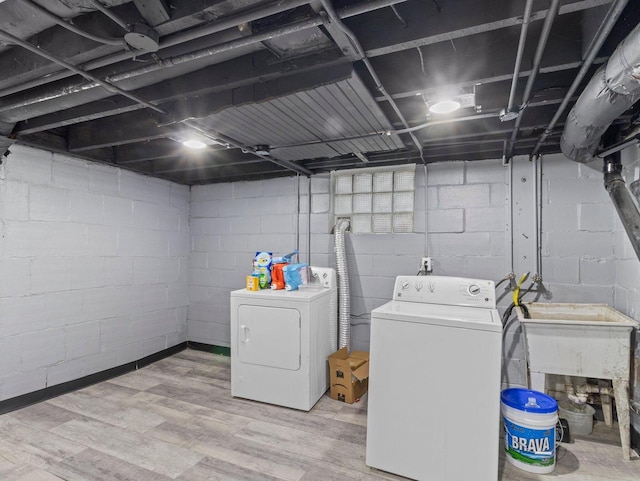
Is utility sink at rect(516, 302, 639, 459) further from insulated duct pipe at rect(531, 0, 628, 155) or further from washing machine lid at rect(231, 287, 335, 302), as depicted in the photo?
washing machine lid at rect(231, 287, 335, 302)

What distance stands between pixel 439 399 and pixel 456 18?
1765 mm

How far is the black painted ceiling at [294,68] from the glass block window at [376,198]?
22.3 inches

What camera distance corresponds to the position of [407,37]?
4.48ft

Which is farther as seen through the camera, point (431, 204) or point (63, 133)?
point (431, 204)

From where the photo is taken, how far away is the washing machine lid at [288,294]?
274 centimetres

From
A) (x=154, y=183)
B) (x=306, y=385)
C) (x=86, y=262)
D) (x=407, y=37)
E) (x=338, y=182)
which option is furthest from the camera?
(x=154, y=183)

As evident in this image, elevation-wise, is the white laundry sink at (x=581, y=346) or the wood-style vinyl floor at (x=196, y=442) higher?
the white laundry sink at (x=581, y=346)

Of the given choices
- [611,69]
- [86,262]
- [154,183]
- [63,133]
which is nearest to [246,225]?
[154,183]

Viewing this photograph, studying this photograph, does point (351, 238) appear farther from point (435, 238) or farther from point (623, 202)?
point (623, 202)

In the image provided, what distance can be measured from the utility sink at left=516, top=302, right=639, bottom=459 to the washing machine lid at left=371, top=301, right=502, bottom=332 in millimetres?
399

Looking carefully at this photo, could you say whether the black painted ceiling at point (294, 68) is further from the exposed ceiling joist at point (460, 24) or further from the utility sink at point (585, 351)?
the utility sink at point (585, 351)

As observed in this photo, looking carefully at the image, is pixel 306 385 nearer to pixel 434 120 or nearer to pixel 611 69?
pixel 434 120

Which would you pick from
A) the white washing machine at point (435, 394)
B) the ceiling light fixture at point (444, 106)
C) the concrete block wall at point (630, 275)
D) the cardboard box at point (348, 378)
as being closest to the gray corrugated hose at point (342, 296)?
the cardboard box at point (348, 378)

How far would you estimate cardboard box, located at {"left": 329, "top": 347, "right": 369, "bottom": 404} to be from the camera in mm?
2777
